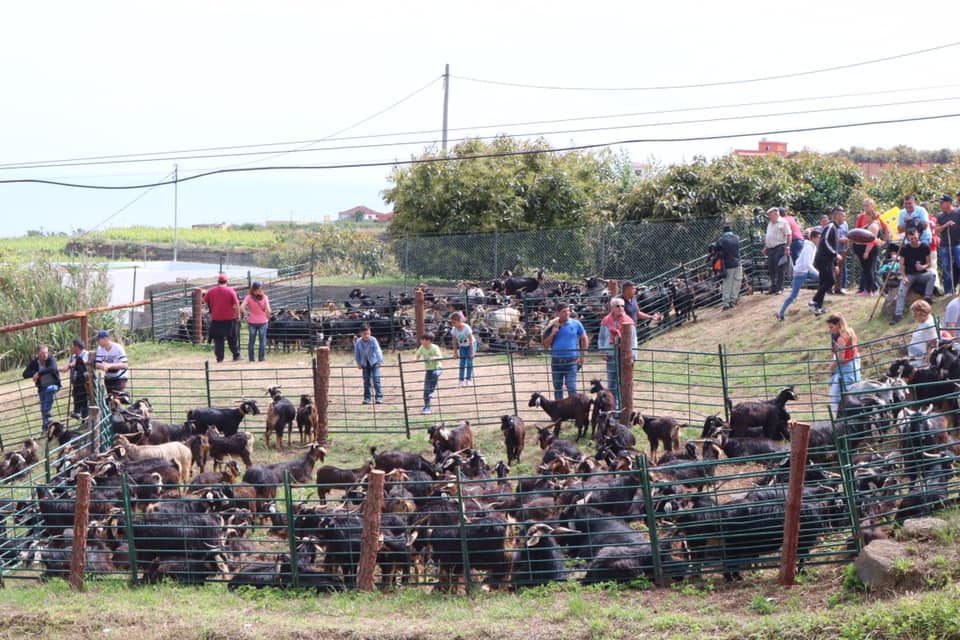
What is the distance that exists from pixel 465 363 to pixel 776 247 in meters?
8.53

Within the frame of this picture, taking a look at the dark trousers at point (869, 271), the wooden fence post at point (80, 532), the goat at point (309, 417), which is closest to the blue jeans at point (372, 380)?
the goat at point (309, 417)

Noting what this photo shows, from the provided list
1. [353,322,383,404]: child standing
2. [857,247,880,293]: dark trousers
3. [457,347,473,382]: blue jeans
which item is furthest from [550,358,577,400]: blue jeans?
[857,247,880,293]: dark trousers

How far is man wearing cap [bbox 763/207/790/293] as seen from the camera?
23.1 meters

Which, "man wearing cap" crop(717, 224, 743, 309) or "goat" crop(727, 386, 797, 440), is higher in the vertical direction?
"man wearing cap" crop(717, 224, 743, 309)

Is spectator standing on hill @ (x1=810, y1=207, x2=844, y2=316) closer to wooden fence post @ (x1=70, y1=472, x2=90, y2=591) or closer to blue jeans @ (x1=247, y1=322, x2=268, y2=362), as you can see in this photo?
blue jeans @ (x1=247, y1=322, x2=268, y2=362)

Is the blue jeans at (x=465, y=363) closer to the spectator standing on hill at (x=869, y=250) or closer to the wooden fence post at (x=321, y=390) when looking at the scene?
the wooden fence post at (x=321, y=390)

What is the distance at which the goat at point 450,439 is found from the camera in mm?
15461

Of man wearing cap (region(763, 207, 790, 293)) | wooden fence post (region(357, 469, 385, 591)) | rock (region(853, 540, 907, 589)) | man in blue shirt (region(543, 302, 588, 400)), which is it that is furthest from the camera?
man wearing cap (region(763, 207, 790, 293))

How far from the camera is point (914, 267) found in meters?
18.4

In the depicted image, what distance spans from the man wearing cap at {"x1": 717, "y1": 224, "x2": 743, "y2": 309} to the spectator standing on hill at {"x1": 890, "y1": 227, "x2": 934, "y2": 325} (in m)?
5.12

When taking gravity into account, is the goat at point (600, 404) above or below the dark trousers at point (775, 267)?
below

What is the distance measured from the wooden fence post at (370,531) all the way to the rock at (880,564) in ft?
14.9

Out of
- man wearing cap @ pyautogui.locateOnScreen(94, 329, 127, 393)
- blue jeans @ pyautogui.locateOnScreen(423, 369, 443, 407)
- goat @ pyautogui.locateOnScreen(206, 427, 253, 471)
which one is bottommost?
goat @ pyautogui.locateOnScreen(206, 427, 253, 471)

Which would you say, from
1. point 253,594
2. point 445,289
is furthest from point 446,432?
point 445,289
